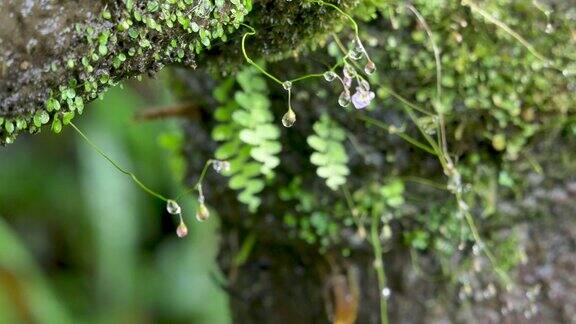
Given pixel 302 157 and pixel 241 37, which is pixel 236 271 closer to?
pixel 302 157

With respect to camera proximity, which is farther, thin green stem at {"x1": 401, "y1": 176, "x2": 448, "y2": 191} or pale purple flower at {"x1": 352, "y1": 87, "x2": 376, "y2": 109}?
thin green stem at {"x1": 401, "y1": 176, "x2": 448, "y2": 191}

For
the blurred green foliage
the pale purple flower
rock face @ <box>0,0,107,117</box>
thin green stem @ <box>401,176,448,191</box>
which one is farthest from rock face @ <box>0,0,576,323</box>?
the blurred green foliage

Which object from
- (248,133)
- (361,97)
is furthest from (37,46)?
(248,133)

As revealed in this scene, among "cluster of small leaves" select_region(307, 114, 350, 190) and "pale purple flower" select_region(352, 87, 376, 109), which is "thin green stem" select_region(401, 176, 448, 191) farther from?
"pale purple flower" select_region(352, 87, 376, 109)

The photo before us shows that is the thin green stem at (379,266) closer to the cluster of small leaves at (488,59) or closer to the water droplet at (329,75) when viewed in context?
the cluster of small leaves at (488,59)

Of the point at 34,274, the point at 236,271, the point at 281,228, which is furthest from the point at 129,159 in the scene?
the point at 281,228

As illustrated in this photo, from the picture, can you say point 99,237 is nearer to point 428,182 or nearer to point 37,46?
point 428,182

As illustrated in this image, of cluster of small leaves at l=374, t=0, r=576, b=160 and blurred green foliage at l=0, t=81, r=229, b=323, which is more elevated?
cluster of small leaves at l=374, t=0, r=576, b=160
